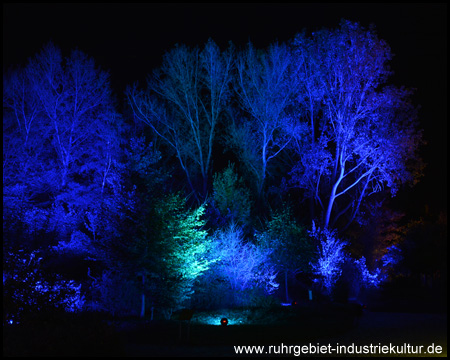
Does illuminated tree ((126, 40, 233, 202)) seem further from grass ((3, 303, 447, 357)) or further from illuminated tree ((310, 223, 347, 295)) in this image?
grass ((3, 303, 447, 357))

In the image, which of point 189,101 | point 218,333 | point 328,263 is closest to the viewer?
point 218,333

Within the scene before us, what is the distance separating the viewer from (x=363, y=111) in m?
28.4

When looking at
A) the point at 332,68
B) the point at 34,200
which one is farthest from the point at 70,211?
the point at 332,68

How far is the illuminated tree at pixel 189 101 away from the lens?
32562mm

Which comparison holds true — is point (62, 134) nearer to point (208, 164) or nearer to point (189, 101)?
point (189, 101)

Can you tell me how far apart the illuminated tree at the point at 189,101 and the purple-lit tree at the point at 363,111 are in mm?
6879

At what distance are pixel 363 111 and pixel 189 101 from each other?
1147 centimetres

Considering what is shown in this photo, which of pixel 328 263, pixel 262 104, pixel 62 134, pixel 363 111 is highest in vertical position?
pixel 262 104

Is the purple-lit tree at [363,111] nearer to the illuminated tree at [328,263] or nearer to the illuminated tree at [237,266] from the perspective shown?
the illuminated tree at [328,263]

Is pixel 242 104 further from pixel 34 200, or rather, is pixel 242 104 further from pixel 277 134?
pixel 34 200

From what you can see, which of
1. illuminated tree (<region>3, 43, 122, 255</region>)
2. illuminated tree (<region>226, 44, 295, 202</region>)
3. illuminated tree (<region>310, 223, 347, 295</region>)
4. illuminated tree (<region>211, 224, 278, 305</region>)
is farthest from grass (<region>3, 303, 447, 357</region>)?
illuminated tree (<region>226, 44, 295, 202</region>)

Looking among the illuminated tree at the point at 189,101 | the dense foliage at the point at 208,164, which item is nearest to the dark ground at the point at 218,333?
the dense foliage at the point at 208,164

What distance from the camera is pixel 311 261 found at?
25531 millimetres

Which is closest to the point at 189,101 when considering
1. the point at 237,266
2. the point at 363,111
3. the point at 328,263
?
the point at 363,111
